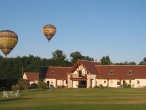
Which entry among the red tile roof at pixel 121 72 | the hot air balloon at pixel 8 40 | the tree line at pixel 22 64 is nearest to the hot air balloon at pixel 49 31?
the hot air balloon at pixel 8 40

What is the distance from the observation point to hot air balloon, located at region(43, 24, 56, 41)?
61500 millimetres

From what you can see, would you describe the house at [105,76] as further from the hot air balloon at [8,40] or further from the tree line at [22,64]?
the tree line at [22,64]

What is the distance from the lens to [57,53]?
466ft

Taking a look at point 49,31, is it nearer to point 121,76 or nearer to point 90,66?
point 90,66

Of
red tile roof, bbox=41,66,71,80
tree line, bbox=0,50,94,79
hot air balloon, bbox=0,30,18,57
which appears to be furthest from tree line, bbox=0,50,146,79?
hot air balloon, bbox=0,30,18,57

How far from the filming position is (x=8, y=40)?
5397 cm

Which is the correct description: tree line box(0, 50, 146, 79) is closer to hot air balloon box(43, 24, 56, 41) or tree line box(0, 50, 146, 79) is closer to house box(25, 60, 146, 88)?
house box(25, 60, 146, 88)

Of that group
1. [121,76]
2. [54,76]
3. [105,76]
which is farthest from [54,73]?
[121,76]

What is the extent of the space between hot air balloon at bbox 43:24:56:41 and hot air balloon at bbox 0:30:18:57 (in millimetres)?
7775

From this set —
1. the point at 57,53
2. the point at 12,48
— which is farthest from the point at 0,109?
the point at 57,53

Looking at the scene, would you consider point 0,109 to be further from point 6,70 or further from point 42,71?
point 6,70

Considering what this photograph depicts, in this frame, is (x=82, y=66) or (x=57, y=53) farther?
(x=57, y=53)

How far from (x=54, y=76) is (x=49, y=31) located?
1667 cm

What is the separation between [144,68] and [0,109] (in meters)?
52.6
